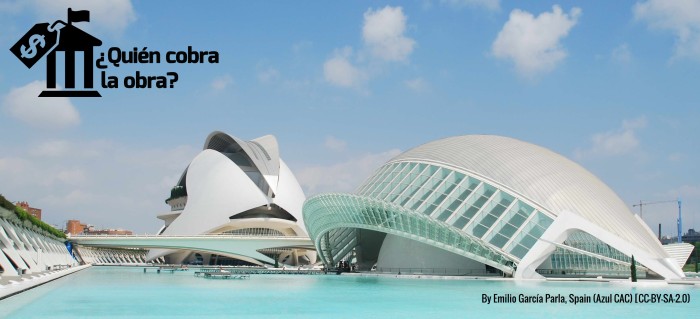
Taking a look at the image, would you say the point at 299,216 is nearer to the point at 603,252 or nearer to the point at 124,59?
the point at 603,252

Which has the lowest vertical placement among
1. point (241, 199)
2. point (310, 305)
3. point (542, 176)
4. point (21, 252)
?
point (310, 305)

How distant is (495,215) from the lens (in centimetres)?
4016

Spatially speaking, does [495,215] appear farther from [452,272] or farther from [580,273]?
[580,273]

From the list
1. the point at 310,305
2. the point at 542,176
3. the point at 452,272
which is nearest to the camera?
the point at 310,305

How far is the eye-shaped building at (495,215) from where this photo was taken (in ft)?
125

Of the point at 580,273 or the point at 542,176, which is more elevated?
the point at 542,176

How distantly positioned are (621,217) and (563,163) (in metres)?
6.69

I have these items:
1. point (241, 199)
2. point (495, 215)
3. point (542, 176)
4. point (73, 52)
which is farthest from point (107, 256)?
point (73, 52)

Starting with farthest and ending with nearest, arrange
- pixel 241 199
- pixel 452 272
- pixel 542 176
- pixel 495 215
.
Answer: pixel 241 199 < pixel 452 272 < pixel 542 176 < pixel 495 215

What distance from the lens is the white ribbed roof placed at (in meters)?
39.4

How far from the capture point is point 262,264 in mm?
82750

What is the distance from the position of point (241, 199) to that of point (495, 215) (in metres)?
50.9

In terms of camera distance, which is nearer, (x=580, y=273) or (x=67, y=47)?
(x=67, y=47)

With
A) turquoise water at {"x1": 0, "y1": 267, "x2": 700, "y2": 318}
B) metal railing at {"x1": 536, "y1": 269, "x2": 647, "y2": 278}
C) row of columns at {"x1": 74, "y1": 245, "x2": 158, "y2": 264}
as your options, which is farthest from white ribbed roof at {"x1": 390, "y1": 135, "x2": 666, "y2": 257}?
row of columns at {"x1": 74, "y1": 245, "x2": 158, "y2": 264}
